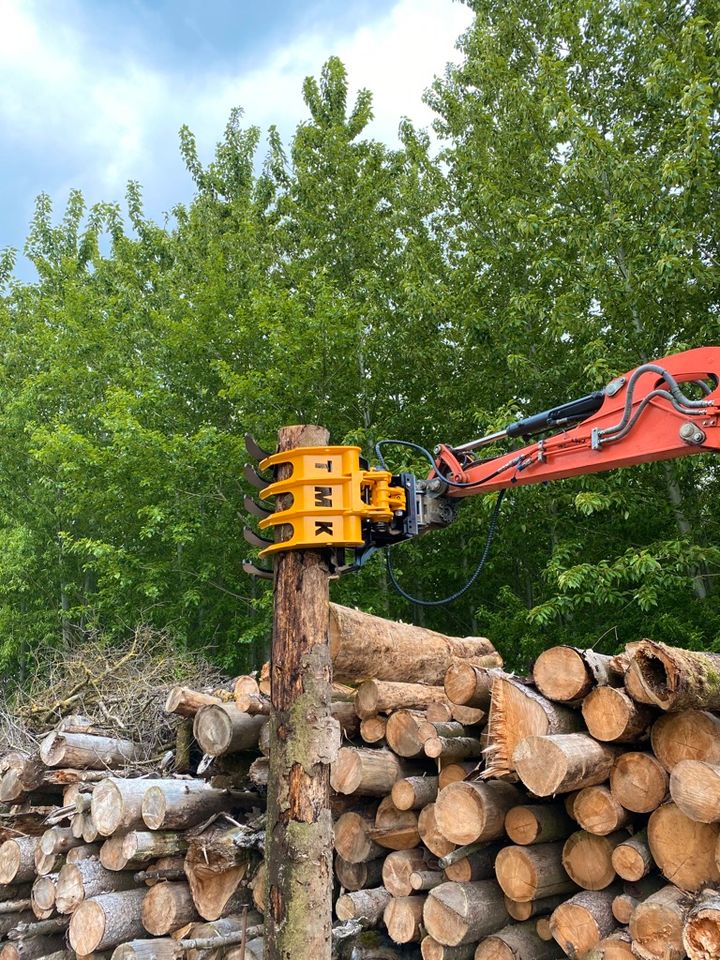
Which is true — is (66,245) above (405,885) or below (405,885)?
above

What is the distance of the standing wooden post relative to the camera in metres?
3.05

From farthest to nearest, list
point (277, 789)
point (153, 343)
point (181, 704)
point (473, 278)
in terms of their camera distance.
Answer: point (153, 343)
point (473, 278)
point (181, 704)
point (277, 789)

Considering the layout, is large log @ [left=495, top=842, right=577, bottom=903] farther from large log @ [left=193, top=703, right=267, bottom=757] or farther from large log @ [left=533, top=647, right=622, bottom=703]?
large log @ [left=193, top=703, right=267, bottom=757]

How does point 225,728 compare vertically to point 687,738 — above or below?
above

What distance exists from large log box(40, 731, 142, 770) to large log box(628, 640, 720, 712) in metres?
4.20

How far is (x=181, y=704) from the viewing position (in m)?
5.64

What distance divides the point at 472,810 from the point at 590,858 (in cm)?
63

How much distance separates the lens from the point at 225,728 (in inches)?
203

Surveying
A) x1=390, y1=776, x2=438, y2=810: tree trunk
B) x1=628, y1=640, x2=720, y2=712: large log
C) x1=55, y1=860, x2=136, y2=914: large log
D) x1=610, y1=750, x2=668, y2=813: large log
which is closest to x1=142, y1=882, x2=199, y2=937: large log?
x1=55, y1=860, x2=136, y2=914: large log

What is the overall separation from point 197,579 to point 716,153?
34.5ft

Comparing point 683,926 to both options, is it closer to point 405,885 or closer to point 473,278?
point 405,885

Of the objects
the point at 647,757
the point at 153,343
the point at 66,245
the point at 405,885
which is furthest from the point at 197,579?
the point at 66,245

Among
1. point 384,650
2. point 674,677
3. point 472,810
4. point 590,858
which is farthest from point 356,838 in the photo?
point 674,677

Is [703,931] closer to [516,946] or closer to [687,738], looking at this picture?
[687,738]
